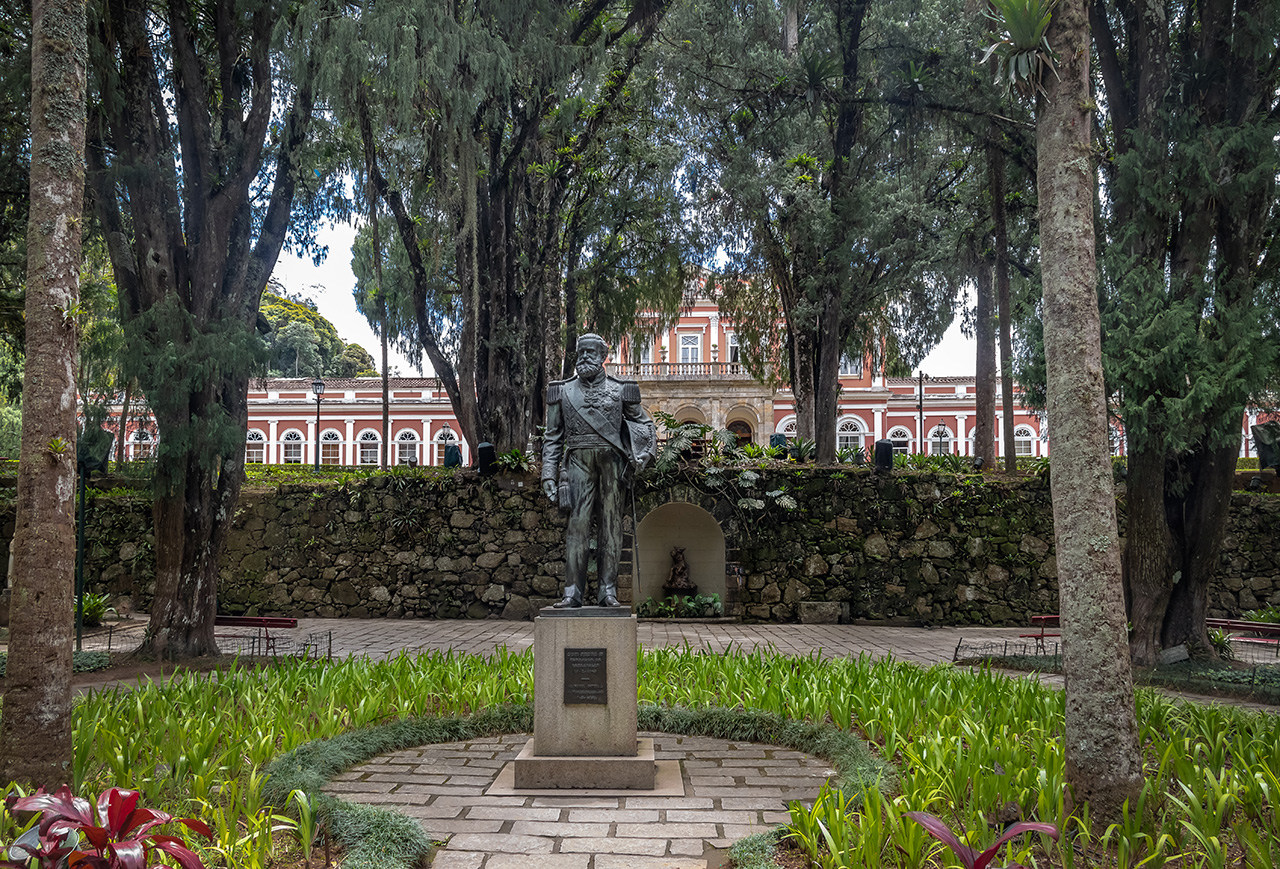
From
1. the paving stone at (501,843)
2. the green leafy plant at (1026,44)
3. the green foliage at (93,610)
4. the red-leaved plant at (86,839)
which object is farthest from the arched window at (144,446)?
the green leafy plant at (1026,44)

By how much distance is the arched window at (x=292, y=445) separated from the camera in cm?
3709

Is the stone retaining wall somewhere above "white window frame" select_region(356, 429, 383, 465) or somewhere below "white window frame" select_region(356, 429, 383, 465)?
below

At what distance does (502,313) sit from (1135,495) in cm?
894

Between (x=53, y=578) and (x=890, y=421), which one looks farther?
(x=890, y=421)

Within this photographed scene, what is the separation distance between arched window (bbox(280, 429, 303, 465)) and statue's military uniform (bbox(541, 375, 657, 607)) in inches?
1375

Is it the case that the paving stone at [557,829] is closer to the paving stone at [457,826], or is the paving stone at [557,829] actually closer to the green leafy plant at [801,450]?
the paving stone at [457,826]

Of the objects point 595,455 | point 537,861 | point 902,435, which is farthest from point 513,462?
point 902,435

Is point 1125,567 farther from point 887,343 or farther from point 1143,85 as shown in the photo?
point 887,343

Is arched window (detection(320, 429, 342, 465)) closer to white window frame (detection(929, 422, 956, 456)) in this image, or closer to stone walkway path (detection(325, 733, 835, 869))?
white window frame (detection(929, 422, 956, 456))

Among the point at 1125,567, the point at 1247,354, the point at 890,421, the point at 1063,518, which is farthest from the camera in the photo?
the point at 890,421

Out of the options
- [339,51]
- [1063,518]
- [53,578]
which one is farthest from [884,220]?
[53,578]

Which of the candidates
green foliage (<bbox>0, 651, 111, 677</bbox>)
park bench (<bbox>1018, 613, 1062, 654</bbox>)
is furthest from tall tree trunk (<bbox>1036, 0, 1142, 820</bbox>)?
green foliage (<bbox>0, 651, 111, 677</bbox>)

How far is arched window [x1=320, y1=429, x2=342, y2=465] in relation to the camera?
3700 centimetres

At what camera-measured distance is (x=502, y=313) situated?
13227 millimetres
